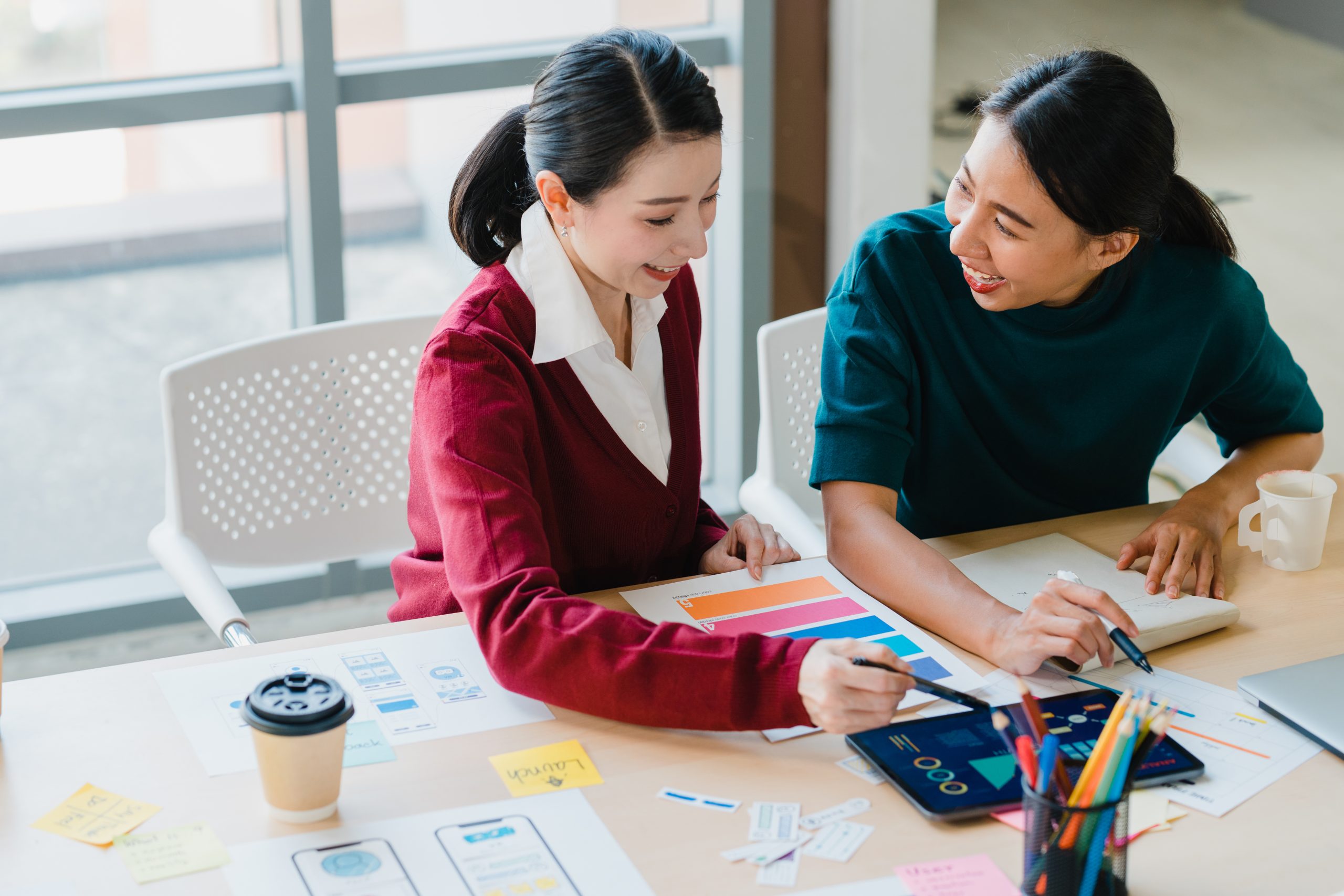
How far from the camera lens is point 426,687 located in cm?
134

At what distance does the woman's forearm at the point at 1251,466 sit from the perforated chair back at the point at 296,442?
43.4 inches

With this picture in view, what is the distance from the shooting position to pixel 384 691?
1331 millimetres

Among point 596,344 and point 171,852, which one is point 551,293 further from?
point 171,852

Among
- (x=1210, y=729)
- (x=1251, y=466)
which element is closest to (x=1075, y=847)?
(x=1210, y=729)

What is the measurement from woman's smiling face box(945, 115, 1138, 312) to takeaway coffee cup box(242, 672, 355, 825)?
0.88 meters

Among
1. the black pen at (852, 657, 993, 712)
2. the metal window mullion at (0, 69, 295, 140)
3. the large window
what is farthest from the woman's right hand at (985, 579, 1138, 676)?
the metal window mullion at (0, 69, 295, 140)

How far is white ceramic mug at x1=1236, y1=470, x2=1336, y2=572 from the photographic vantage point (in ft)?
5.18

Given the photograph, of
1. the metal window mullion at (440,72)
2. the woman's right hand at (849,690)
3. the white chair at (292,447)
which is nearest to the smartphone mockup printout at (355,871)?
the woman's right hand at (849,690)

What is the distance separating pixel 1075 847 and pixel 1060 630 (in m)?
0.35

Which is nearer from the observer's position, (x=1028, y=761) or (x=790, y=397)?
(x=1028, y=761)

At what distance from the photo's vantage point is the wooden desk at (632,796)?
1079 millimetres

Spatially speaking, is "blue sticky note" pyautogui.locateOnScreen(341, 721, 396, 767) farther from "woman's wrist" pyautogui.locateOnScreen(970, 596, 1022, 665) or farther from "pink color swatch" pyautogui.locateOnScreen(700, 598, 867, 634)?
"woman's wrist" pyautogui.locateOnScreen(970, 596, 1022, 665)

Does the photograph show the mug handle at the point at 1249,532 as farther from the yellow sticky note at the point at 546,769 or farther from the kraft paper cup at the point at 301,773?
the kraft paper cup at the point at 301,773

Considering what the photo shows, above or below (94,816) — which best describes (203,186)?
above
